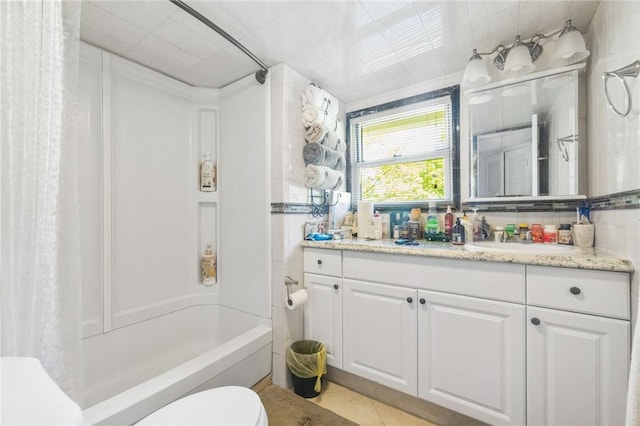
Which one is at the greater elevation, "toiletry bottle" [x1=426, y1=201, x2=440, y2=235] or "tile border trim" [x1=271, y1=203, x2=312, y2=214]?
"tile border trim" [x1=271, y1=203, x2=312, y2=214]

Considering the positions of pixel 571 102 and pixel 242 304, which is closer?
pixel 571 102

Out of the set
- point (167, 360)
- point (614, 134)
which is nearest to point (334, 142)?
point (614, 134)

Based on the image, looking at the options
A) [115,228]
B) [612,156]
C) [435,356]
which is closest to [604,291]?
[612,156]

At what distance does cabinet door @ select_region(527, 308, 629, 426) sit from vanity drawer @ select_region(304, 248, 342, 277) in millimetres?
948

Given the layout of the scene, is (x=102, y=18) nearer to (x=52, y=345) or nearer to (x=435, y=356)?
(x=52, y=345)

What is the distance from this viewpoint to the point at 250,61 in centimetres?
172

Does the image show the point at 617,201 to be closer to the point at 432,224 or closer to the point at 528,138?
the point at 528,138

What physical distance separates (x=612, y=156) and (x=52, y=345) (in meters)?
1.97

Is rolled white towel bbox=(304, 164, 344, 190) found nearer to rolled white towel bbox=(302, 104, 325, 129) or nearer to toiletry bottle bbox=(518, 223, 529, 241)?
rolled white towel bbox=(302, 104, 325, 129)

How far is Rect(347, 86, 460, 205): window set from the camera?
1919mm

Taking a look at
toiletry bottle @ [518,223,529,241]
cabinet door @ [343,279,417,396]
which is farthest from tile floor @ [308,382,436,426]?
toiletry bottle @ [518,223,529,241]

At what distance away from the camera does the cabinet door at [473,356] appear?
Result: 3.76 ft

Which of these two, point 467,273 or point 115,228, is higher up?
point 115,228

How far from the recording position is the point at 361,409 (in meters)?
1.50
